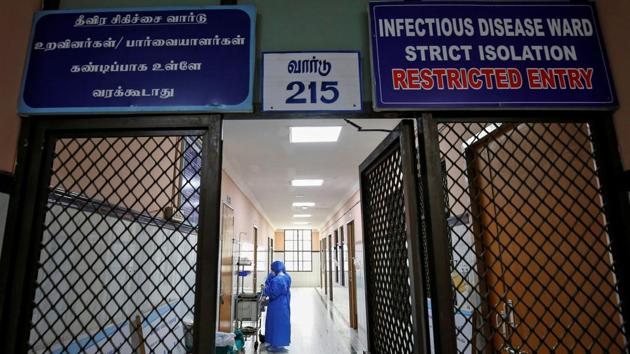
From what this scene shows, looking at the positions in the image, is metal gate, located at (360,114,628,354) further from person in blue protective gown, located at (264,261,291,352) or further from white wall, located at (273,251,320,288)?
white wall, located at (273,251,320,288)

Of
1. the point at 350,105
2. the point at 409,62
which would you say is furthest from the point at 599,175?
the point at 350,105

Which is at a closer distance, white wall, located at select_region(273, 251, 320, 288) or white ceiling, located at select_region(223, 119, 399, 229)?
white ceiling, located at select_region(223, 119, 399, 229)

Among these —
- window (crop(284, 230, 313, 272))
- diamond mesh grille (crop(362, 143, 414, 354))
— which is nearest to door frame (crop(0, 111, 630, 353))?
diamond mesh grille (crop(362, 143, 414, 354))

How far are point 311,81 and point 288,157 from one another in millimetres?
3677

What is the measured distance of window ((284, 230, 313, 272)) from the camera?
57.6 feet

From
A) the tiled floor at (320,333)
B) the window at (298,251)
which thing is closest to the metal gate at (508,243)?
the tiled floor at (320,333)

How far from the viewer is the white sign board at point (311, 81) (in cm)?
137

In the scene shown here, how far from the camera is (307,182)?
6891mm

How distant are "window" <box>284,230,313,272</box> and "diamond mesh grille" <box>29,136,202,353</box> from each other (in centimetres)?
1501

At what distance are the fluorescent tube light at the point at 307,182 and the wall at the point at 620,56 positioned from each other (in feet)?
18.0

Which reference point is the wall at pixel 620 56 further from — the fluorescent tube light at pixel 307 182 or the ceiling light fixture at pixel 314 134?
the fluorescent tube light at pixel 307 182

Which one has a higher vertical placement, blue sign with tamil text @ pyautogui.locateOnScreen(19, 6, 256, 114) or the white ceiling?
the white ceiling

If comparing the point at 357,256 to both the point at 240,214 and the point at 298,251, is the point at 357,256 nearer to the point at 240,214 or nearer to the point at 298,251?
the point at 240,214

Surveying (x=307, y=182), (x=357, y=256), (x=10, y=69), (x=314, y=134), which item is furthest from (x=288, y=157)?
(x=10, y=69)
